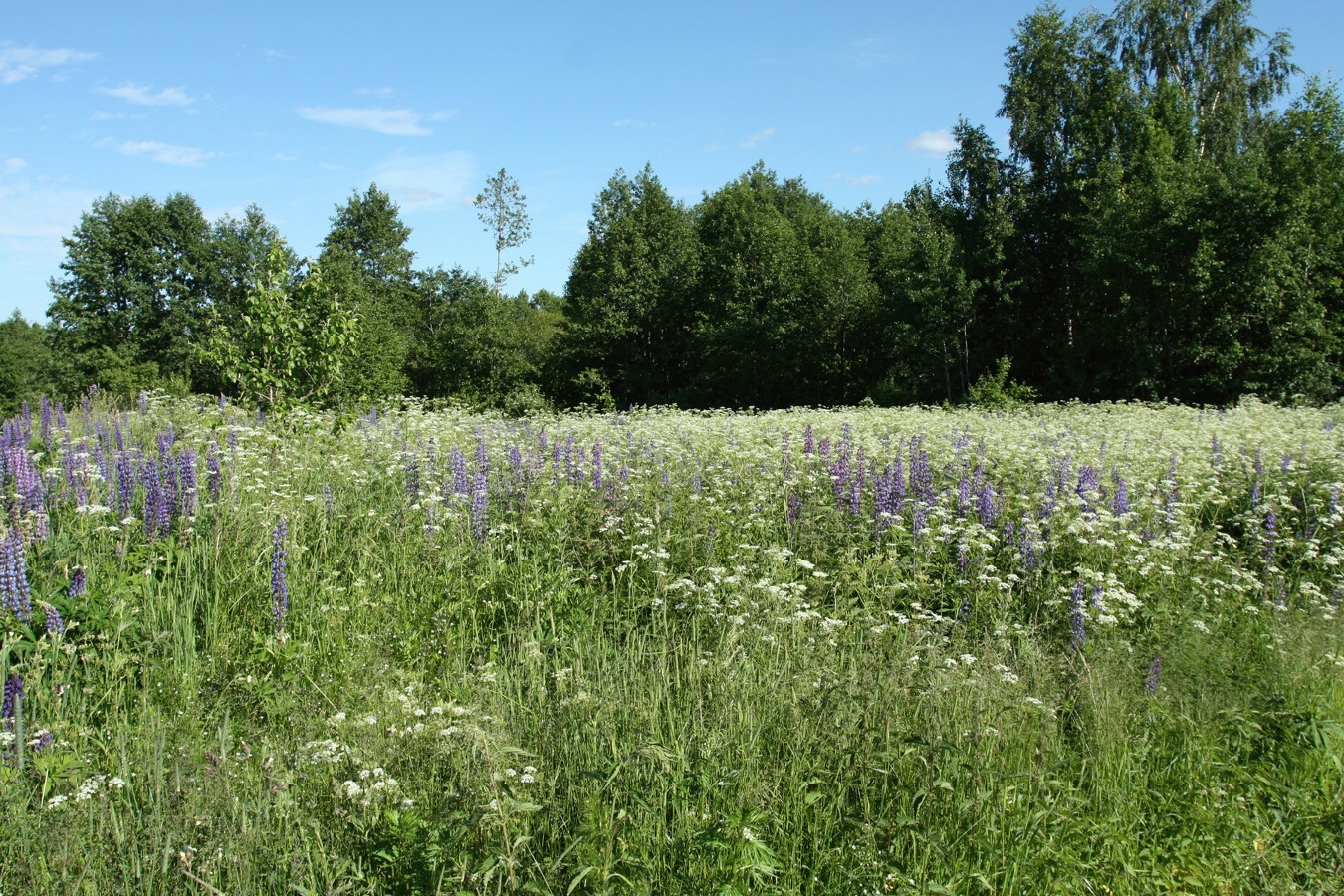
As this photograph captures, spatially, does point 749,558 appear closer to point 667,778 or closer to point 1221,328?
point 667,778

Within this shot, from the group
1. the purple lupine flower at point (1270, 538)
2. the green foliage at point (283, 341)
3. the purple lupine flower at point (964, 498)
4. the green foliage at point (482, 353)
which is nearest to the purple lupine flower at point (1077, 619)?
the purple lupine flower at point (964, 498)

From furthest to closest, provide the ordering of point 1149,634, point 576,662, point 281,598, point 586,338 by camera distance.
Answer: point 586,338
point 1149,634
point 281,598
point 576,662

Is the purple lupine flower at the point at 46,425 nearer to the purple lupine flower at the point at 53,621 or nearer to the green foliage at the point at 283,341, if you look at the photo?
the green foliage at the point at 283,341

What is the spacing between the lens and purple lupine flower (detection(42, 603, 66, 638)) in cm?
355

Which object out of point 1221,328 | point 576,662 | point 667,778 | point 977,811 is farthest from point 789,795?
point 1221,328

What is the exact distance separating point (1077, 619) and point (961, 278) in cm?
2736

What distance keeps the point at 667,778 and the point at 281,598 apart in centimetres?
247

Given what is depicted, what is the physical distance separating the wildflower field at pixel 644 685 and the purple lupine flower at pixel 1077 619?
0.01 m

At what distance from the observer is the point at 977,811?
9.69 feet

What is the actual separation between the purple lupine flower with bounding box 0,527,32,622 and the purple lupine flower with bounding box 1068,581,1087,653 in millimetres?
5145

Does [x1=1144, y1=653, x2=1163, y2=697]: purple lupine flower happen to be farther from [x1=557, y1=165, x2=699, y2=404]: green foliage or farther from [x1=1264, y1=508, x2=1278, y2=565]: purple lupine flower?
[x1=557, y1=165, x2=699, y2=404]: green foliage

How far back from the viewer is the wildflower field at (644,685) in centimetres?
269

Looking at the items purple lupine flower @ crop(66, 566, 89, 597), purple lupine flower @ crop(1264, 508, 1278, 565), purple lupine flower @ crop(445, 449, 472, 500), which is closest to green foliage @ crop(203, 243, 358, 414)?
purple lupine flower @ crop(445, 449, 472, 500)

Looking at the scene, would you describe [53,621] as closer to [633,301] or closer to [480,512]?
[480,512]
